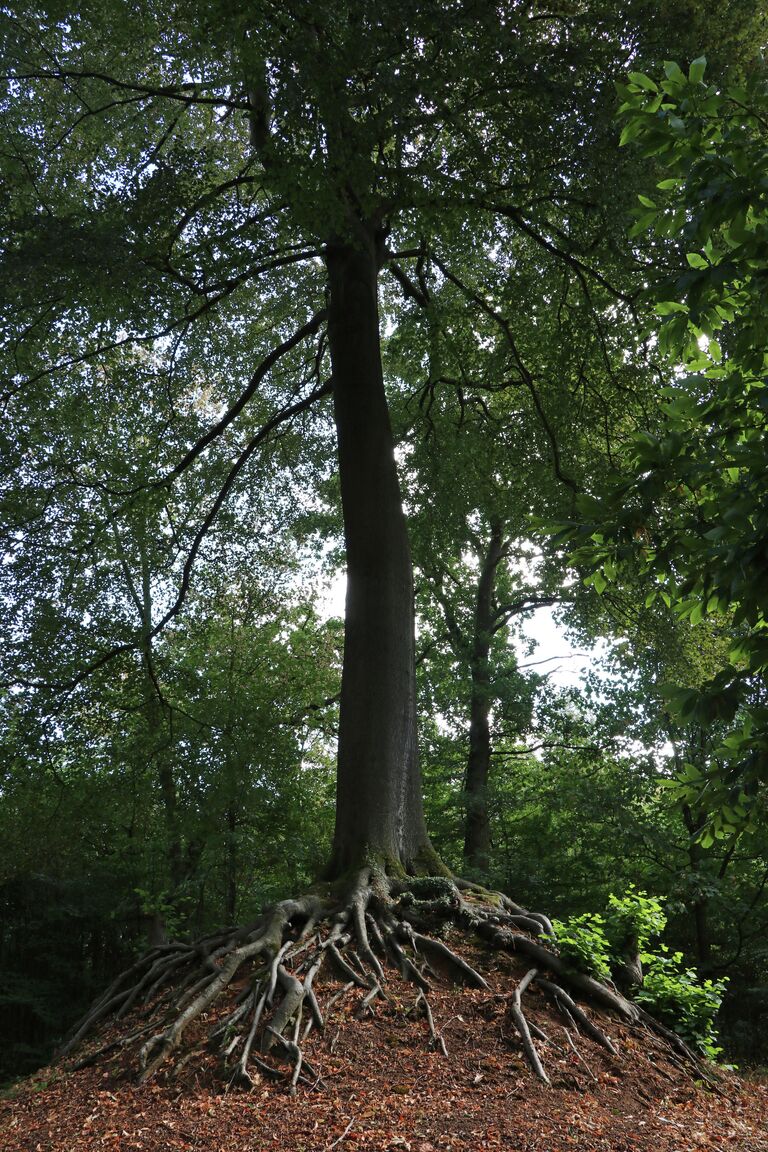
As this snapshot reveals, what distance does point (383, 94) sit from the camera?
6484mm

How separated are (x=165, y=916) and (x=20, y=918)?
345 cm

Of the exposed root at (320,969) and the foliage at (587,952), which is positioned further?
the foliage at (587,952)

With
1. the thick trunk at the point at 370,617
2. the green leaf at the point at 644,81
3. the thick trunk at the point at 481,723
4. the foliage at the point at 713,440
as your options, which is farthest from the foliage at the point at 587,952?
the thick trunk at the point at 481,723

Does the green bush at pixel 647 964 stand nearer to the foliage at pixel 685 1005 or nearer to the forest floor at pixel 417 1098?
the foliage at pixel 685 1005

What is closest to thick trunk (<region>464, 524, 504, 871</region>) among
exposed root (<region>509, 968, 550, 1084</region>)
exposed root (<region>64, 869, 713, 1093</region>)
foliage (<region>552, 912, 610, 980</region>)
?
exposed root (<region>64, 869, 713, 1093</region>)

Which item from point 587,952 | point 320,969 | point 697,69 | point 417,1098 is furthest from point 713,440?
point 320,969

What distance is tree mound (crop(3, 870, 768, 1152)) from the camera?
Answer: 4676 millimetres

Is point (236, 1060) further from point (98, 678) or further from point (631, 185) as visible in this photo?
point (631, 185)

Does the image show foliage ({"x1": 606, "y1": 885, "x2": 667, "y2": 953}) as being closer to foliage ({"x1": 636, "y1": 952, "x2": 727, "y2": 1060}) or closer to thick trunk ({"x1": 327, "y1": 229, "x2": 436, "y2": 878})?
foliage ({"x1": 636, "y1": 952, "x2": 727, "y2": 1060})

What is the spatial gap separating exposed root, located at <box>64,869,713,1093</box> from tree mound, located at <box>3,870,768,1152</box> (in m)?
0.01

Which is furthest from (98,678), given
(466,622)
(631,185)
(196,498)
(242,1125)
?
(466,622)

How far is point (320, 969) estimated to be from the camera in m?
6.20

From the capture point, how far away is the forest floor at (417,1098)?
4.52 metres

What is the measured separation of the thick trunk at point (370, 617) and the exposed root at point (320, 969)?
49 centimetres
